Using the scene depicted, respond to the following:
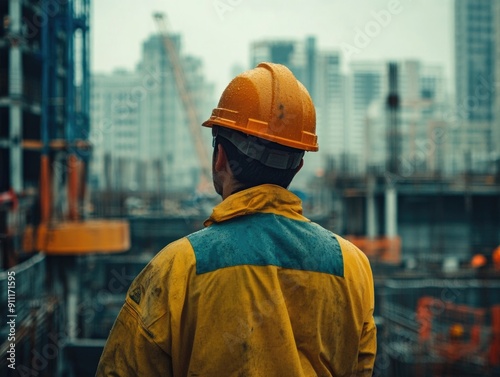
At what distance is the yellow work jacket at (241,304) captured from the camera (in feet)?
4.09

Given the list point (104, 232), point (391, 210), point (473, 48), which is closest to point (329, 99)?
point (473, 48)

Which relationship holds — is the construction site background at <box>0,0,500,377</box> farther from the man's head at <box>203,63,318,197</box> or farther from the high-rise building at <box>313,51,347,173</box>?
the high-rise building at <box>313,51,347,173</box>

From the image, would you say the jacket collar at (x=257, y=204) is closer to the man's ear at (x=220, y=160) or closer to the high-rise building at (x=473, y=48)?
the man's ear at (x=220, y=160)

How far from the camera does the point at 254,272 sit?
4.24 feet

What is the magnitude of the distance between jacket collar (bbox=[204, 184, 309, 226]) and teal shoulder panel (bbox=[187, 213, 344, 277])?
0.06 ft

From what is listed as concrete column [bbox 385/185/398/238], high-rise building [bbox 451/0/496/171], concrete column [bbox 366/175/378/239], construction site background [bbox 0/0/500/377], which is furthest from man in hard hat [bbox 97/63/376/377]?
high-rise building [bbox 451/0/496/171]

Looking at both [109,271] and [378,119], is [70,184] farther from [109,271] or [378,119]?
[378,119]

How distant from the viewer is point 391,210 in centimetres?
2169

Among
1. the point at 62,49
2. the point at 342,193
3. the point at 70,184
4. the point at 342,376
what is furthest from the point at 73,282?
the point at 342,193

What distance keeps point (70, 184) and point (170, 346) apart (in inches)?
464

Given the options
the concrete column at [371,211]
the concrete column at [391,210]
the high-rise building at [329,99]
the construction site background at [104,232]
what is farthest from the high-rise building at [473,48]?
the concrete column at [391,210]

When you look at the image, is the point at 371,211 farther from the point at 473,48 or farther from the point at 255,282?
the point at 473,48

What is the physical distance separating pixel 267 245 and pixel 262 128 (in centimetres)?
27

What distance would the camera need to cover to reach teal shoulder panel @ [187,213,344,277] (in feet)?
4.22
